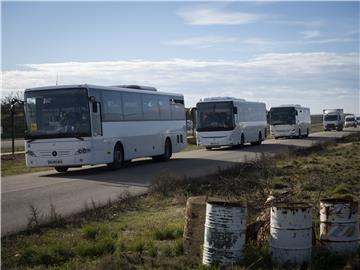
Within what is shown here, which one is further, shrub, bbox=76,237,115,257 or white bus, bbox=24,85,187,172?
white bus, bbox=24,85,187,172

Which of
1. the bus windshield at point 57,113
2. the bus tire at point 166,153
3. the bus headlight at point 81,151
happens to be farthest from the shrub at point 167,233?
the bus tire at point 166,153

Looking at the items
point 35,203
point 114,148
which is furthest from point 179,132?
point 35,203

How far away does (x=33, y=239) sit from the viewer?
30.4 ft

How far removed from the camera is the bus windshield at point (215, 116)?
37.2 m

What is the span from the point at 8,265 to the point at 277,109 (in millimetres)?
47893

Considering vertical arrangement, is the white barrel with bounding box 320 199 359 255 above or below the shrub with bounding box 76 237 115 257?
above

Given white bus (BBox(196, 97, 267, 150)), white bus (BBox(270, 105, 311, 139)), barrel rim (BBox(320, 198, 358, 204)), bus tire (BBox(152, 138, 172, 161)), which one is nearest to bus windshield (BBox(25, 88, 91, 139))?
bus tire (BBox(152, 138, 172, 161))

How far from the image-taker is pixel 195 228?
305 inches

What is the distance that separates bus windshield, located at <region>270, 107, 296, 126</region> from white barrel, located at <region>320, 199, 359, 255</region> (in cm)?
4650

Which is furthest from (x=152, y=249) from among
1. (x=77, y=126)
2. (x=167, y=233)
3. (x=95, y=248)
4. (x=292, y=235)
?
(x=77, y=126)

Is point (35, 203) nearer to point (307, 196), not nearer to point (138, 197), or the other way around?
point (138, 197)

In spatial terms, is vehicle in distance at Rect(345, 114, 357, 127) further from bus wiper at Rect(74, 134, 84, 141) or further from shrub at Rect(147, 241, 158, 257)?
shrub at Rect(147, 241, 158, 257)

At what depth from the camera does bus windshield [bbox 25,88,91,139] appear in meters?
20.8

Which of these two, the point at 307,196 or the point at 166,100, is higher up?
the point at 166,100
